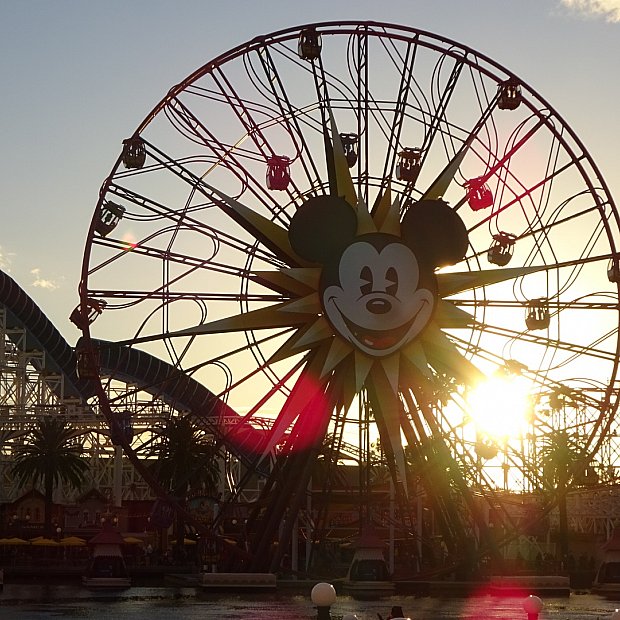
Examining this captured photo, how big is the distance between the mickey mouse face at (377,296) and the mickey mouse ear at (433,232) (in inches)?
17.1

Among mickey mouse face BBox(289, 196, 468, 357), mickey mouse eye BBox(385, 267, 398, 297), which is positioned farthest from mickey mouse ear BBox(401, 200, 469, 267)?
mickey mouse eye BBox(385, 267, 398, 297)

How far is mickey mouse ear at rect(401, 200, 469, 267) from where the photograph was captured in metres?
40.2

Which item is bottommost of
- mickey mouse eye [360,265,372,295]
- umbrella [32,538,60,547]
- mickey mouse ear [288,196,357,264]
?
umbrella [32,538,60,547]

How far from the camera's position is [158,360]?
92.4 metres

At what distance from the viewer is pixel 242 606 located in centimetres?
3869

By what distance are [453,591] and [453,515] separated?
5266 mm

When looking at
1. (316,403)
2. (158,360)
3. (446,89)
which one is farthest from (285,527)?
(158,360)

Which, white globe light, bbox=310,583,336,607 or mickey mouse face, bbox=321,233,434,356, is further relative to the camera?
mickey mouse face, bbox=321,233,434,356

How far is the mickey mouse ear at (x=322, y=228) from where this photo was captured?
3956 centimetres

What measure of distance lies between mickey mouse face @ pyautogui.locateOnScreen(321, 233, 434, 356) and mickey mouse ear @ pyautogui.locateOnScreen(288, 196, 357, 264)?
38 cm

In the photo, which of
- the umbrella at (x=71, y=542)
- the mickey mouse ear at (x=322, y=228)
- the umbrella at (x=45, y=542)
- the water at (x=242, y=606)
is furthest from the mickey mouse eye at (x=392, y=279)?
the umbrella at (x=71, y=542)

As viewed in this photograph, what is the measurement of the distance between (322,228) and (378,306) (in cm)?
284

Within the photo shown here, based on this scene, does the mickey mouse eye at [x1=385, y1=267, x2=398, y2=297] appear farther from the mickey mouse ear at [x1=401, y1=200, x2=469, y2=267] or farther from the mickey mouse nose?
the mickey mouse ear at [x1=401, y1=200, x2=469, y2=267]

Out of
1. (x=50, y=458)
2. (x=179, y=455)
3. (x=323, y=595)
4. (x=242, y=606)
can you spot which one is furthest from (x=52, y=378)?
(x=323, y=595)
